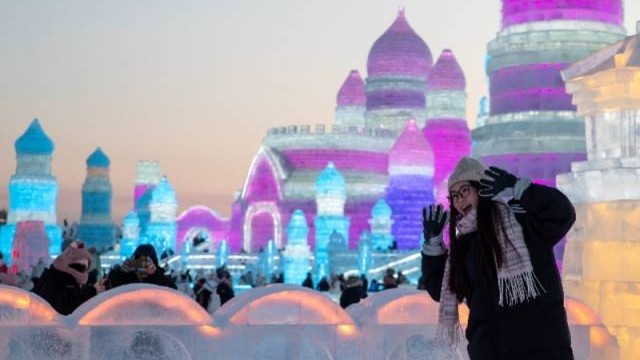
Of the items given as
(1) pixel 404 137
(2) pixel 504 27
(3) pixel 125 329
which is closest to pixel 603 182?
(3) pixel 125 329

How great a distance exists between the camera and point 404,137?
50.7 meters

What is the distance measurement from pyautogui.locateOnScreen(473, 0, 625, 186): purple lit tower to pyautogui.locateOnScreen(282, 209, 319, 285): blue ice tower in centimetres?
1622

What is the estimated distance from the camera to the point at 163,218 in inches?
2345

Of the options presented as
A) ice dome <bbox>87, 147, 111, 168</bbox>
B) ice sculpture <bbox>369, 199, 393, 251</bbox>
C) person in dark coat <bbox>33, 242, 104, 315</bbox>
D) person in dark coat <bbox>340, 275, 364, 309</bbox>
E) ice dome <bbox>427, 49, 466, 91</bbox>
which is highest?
ice dome <bbox>427, 49, 466, 91</bbox>

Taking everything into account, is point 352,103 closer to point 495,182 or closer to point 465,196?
point 465,196

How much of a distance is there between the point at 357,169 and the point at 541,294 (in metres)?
54.4

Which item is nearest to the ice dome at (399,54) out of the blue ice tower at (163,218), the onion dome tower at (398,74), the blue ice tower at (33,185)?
the onion dome tower at (398,74)

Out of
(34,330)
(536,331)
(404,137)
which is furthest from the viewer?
(404,137)

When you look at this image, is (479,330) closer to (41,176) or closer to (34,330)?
(34,330)

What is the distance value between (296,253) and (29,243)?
11.0 m

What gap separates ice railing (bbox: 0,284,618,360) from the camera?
18.6 ft

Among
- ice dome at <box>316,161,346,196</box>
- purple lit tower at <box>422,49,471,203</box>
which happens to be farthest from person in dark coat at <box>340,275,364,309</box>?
purple lit tower at <box>422,49,471,203</box>

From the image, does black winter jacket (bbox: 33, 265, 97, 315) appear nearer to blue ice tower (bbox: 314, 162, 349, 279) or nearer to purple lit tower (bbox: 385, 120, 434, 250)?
purple lit tower (bbox: 385, 120, 434, 250)

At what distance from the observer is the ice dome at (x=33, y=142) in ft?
170
